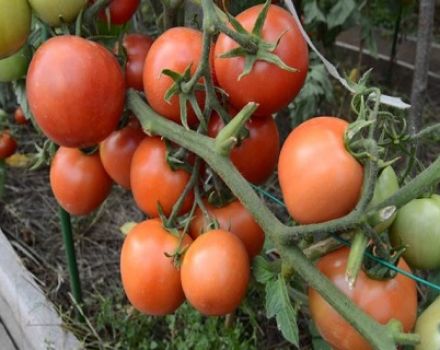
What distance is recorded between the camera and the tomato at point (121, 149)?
2.64 ft

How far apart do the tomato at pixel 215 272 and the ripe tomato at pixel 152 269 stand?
0.03 meters

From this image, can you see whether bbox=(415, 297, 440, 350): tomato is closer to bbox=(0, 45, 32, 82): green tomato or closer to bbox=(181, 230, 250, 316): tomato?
bbox=(181, 230, 250, 316): tomato

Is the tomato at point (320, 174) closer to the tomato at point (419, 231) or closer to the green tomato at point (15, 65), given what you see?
the tomato at point (419, 231)

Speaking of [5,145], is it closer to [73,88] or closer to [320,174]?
[73,88]

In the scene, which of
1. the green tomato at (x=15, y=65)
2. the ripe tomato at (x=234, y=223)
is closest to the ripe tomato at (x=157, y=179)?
the ripe tomato at (x=234, y=223)

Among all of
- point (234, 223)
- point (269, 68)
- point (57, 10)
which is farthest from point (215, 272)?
point (57, 10)

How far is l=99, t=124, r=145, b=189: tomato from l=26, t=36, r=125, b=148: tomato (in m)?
0.08

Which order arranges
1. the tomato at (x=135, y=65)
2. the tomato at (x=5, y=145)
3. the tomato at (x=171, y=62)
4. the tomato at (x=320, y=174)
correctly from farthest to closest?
the tomato at (x=5, y=145) < the tomato at (x=135, y=65) < the tomato at (x=171, y=62) < the tomato at (x=320, y=174)

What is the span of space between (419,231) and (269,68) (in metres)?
0.24

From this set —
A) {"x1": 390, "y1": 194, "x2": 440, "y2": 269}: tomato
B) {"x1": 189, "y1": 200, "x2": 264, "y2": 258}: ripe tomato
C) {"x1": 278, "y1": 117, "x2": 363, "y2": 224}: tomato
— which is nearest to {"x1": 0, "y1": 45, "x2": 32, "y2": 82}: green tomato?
{"x1": 189, "y1": 200, "x2": 264, "y2": 258}: ripe tomato

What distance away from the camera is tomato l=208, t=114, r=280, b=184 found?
27.5 inches

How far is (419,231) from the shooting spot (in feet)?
2.16

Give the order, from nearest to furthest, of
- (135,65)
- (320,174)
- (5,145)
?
(320,174), (135,65), (5,145)

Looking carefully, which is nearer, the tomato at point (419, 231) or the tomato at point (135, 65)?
the tomato at point (419, 231)
